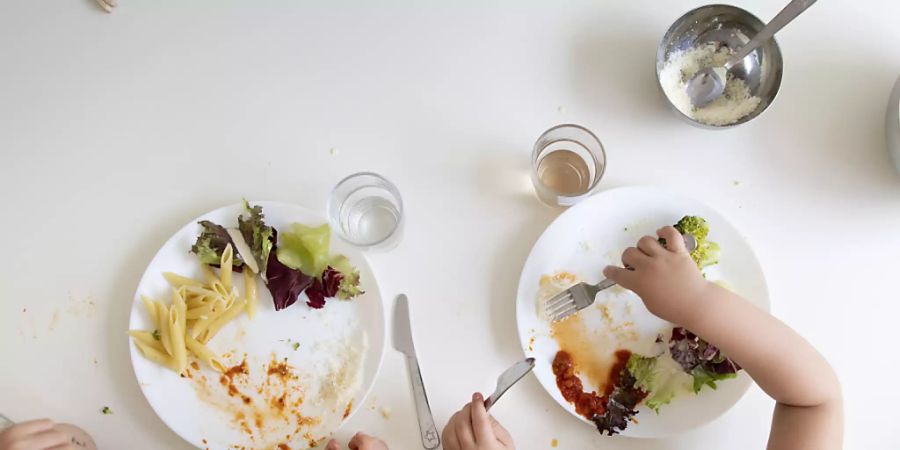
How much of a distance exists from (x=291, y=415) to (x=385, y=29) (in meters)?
0.78

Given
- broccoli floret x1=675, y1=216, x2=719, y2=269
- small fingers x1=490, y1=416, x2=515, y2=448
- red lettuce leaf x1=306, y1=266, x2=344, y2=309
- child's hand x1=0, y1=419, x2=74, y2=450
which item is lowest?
child's hand x1=0, y1=419, x2=74, y2=450

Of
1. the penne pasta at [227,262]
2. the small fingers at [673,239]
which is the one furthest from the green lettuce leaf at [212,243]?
the small fingers at [673,239]

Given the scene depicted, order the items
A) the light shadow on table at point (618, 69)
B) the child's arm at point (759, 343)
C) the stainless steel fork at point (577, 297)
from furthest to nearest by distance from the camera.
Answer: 1. the light shadow on table at point (618, 69)
2. the stainless steel fork at point (577, 297)
3. the child's arm at point (759, 343)

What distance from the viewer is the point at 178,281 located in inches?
49.8

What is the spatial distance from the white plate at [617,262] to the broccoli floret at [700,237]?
22 millimetres

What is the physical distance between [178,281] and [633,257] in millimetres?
835

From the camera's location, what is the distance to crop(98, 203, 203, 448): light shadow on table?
1294mm

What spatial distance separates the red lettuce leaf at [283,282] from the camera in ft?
4.04

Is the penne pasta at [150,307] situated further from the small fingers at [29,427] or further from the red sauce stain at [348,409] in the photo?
the red sauce stain at [348,409]

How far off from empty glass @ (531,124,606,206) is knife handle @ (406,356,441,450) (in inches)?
16.3

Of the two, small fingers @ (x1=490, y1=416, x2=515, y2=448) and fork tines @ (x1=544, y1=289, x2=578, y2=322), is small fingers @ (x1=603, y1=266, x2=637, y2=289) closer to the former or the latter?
fork tines @ (x1=544, y1=289, x2=578, y2=322)

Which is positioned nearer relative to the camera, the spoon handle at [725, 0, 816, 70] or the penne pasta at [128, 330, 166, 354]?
the spoon handle at [725, 0, 816, 70]

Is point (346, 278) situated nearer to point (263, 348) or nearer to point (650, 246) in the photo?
point (263, 348)

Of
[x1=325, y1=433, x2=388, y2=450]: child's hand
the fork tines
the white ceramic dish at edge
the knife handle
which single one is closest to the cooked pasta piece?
[x1=325, y1=433, x2=388, y2=450]: child's hand
